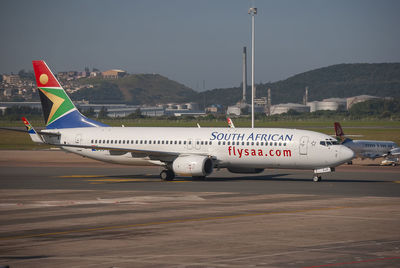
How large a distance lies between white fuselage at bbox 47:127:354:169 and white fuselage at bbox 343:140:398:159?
1825 centimetres

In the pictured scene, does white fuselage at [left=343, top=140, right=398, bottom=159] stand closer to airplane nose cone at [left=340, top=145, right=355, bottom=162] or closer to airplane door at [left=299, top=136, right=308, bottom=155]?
airplane door at [left=299, top=136, right=308, bottom=155]

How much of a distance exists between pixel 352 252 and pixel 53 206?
55.0 ft

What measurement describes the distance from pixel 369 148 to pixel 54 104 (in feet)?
101

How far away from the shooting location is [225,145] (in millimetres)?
47188

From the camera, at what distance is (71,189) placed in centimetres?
4044

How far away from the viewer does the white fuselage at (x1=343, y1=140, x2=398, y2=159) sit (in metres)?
63.5

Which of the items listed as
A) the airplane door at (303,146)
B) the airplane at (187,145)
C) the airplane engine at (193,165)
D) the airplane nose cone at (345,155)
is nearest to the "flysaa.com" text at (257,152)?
the airplane at (187,145)

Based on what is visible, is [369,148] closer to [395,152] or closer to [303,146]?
[395,152]

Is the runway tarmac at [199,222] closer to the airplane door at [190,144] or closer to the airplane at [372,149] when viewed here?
the airplane door at [190,144]

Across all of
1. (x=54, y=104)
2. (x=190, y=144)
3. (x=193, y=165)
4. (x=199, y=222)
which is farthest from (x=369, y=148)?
(x=199, y=222)

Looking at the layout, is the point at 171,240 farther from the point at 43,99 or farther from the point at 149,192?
the point at 43,99

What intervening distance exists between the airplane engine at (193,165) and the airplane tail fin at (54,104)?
1126cm

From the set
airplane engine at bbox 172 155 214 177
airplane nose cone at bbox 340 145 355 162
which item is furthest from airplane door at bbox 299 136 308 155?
airplane engine at bbox 172 155 214 177

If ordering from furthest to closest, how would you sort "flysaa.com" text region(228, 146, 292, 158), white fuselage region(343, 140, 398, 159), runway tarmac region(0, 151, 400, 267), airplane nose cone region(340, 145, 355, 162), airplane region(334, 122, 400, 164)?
airplane region(334, 122, 400, 164), white fuselage region(343, 140, 398, 159), "flysaa.com" text region(228, 146, 292, 158), airplane nose cone region(340, 145, 355, 162), runway tarmac region(0, 151, 400, 267)
